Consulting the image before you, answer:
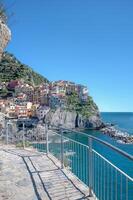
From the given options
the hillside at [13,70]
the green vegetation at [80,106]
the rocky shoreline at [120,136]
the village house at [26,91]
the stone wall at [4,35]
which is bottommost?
the rocky shoreline at [120,136]

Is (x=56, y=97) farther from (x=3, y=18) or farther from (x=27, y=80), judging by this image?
(x=3, y=18)

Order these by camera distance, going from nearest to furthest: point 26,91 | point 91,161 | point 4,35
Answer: point 91,161 → point 4,35 → point 26,91

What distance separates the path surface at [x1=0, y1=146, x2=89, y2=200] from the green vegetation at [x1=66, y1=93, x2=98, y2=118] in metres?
112

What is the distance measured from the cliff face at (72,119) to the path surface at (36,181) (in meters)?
96.1

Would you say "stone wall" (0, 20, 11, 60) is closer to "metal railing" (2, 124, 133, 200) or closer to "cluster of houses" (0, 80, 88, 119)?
"metal railing" (2, 124, 133, 200)

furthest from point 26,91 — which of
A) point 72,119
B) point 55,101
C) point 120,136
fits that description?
point 120,136

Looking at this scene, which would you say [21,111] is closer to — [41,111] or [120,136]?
[41,111]

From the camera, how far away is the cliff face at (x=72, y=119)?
109425 millimetres

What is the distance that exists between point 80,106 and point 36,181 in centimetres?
12438

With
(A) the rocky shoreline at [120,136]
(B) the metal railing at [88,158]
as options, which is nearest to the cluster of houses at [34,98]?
(A) the rocky shoreline at [120,136]

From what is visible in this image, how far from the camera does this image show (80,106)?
5187 inches

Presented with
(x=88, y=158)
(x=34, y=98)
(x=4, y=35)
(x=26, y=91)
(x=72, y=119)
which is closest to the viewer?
(x=88, y=158)

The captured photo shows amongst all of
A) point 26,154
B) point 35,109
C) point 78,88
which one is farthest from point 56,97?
point 26,154

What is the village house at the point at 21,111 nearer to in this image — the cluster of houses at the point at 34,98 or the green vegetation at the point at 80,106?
the cluster of houses at the point at 34,98
